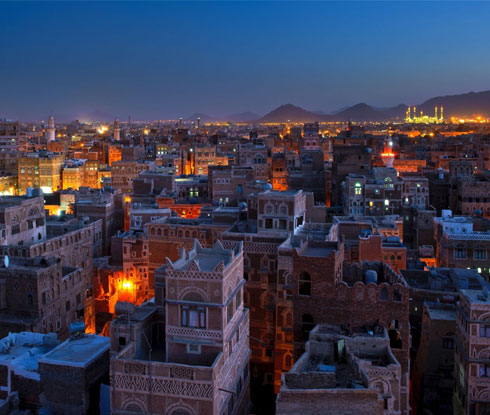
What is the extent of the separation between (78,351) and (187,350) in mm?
5376

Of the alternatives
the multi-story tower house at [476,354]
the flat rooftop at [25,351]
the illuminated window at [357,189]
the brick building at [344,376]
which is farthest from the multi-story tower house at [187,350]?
the illuminated window at [357,189]

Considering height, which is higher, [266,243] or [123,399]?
[266,243]

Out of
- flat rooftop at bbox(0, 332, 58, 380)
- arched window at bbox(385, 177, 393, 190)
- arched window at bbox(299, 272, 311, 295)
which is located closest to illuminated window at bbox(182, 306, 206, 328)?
arched window at bbox(299, 272, 311, 295)

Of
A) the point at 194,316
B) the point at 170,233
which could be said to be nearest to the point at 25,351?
the point at 194,316

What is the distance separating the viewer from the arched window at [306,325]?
2588cm

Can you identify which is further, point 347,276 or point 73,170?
point 73,170

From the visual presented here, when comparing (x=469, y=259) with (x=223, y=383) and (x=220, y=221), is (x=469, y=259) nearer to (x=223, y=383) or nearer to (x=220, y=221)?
(x=220, y=221)

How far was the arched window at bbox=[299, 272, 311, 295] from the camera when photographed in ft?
86.0

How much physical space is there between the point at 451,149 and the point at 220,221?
291 ft

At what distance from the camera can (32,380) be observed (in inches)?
953

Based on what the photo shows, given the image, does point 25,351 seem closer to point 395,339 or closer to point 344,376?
point 344,376

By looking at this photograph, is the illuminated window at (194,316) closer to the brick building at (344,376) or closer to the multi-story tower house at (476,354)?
the brick building at (344,376)

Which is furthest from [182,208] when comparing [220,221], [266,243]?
[266,243]

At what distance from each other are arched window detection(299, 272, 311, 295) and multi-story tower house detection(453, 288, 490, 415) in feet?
22.9
